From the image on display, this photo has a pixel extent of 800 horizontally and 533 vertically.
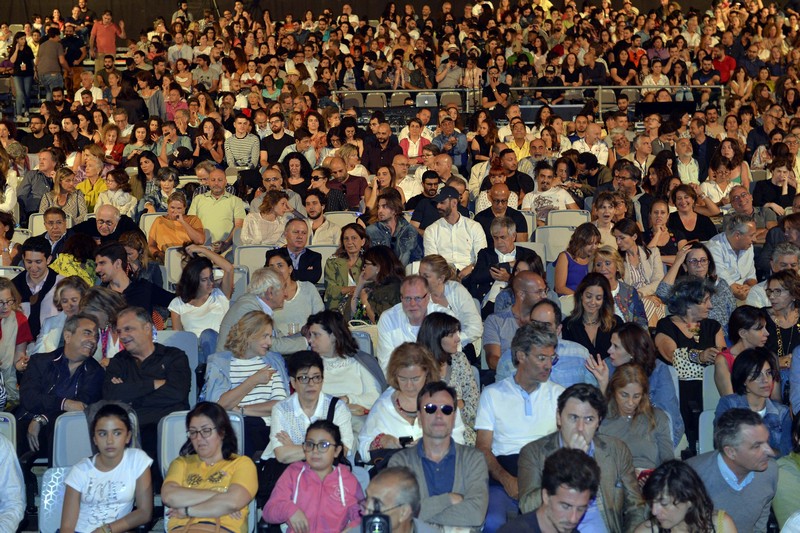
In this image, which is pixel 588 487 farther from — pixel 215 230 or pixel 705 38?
pixel 705 38

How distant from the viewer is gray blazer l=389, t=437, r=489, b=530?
197 inches

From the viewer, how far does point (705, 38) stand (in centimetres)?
1723

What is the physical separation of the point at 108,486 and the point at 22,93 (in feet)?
38.2

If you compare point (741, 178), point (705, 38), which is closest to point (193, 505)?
point (741, 178)

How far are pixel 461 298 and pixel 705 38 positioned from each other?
37.2 feet

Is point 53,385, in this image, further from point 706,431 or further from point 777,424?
point 777,424

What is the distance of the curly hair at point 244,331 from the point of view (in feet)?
20.3

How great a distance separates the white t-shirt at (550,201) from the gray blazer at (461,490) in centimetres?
524

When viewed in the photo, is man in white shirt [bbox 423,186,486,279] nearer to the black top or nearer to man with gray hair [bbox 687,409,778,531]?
the black top

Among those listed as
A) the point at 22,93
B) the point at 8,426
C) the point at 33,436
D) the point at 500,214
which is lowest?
the point at 33,436

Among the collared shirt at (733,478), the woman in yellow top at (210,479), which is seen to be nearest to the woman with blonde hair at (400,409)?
the woman in yellow top at (210,479)

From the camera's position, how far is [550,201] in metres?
10.2

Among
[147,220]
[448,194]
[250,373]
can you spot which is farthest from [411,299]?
[147,220]

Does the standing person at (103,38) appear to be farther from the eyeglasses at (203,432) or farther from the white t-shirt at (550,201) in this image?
the eyeglasses at (203,432)
